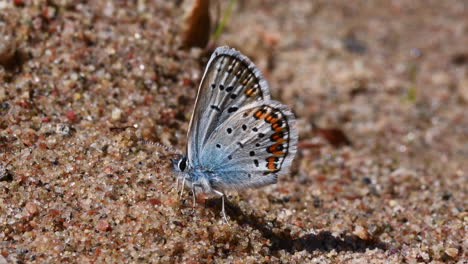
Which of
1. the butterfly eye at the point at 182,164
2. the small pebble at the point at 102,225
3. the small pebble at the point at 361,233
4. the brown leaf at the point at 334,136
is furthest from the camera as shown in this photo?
the brown leaf at the point at 334,136

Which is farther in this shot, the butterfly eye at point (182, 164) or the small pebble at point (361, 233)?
the small pebble at point (361, 233)

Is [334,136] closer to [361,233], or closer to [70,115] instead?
[361,233]

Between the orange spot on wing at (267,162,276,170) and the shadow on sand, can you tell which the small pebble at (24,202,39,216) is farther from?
the orange spot on wing at (267,162,276,170)

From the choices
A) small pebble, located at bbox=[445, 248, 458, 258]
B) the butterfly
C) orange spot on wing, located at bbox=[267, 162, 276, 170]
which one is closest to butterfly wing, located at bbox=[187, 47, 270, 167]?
the butterfly

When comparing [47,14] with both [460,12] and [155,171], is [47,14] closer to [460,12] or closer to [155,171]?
[155,171]

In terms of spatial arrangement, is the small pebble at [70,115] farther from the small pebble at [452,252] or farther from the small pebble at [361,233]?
the small pebble at [452,252]

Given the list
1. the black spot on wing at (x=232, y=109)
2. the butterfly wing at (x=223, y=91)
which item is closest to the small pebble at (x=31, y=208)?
the butterfly wing at (x=223, y=91)

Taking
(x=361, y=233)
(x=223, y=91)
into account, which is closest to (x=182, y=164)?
(x=223, y=91)

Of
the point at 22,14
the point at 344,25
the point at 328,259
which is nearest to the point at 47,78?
the point at 22,14
